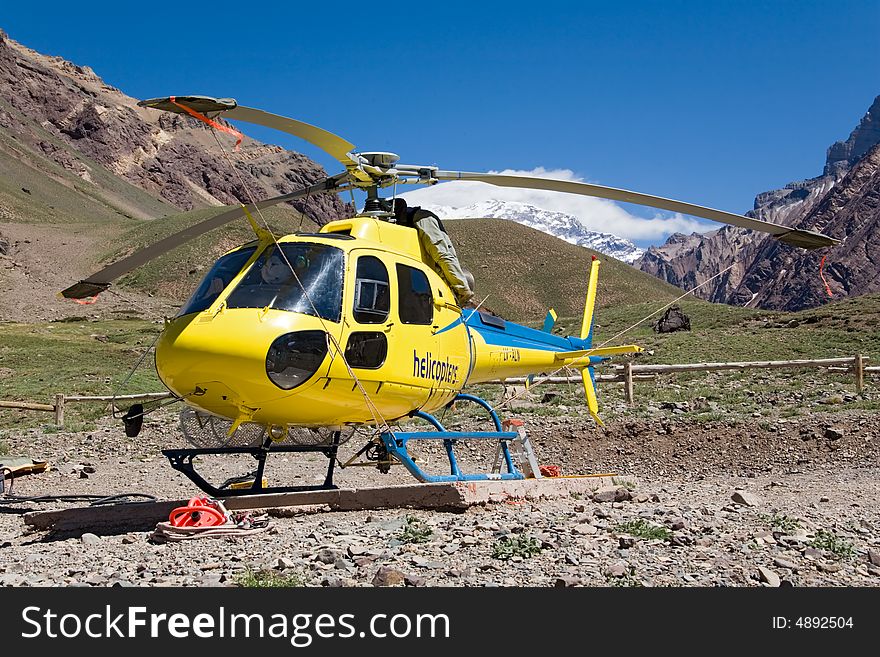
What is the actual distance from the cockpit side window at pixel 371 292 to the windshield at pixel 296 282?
→ 0.24 metres

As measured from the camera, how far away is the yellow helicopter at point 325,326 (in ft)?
25.9

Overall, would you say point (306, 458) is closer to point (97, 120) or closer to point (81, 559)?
point (81, 559)

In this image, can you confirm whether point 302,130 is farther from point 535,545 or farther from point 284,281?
point 535,545

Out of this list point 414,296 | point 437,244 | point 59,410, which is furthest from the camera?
point 59,410

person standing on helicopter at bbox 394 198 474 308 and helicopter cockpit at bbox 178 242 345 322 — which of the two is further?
person standing on helicopter at bbox 394 198 474 308

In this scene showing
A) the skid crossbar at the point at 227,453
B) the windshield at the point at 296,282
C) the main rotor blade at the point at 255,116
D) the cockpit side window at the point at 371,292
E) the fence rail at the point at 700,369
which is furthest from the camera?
the fence rail at the point at 700,369

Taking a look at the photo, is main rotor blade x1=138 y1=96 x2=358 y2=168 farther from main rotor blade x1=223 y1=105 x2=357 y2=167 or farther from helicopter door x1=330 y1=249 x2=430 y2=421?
helicopter door x1=330 y1=249 x2=430 y2=421

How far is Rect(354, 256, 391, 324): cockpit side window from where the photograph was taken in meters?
8.73

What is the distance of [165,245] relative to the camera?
379 inches

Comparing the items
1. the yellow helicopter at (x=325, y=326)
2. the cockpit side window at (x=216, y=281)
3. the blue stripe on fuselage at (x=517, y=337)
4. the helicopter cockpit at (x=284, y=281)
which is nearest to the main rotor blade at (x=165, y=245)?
the yellow helicopter at (x=325, y=326)

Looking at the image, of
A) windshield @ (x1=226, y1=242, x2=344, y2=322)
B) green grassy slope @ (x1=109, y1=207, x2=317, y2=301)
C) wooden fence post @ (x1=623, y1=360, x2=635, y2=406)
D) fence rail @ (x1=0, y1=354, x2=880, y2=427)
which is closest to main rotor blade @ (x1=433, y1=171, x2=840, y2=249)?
windshield @ (x1=226, y1=242, x2=344, y2=322)

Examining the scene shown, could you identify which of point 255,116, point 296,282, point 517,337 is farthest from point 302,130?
point 517,337

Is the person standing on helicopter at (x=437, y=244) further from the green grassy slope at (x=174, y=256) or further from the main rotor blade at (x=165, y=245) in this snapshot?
the green grassy slope at (x=174, y=256)

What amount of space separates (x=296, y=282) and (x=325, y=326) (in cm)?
56
